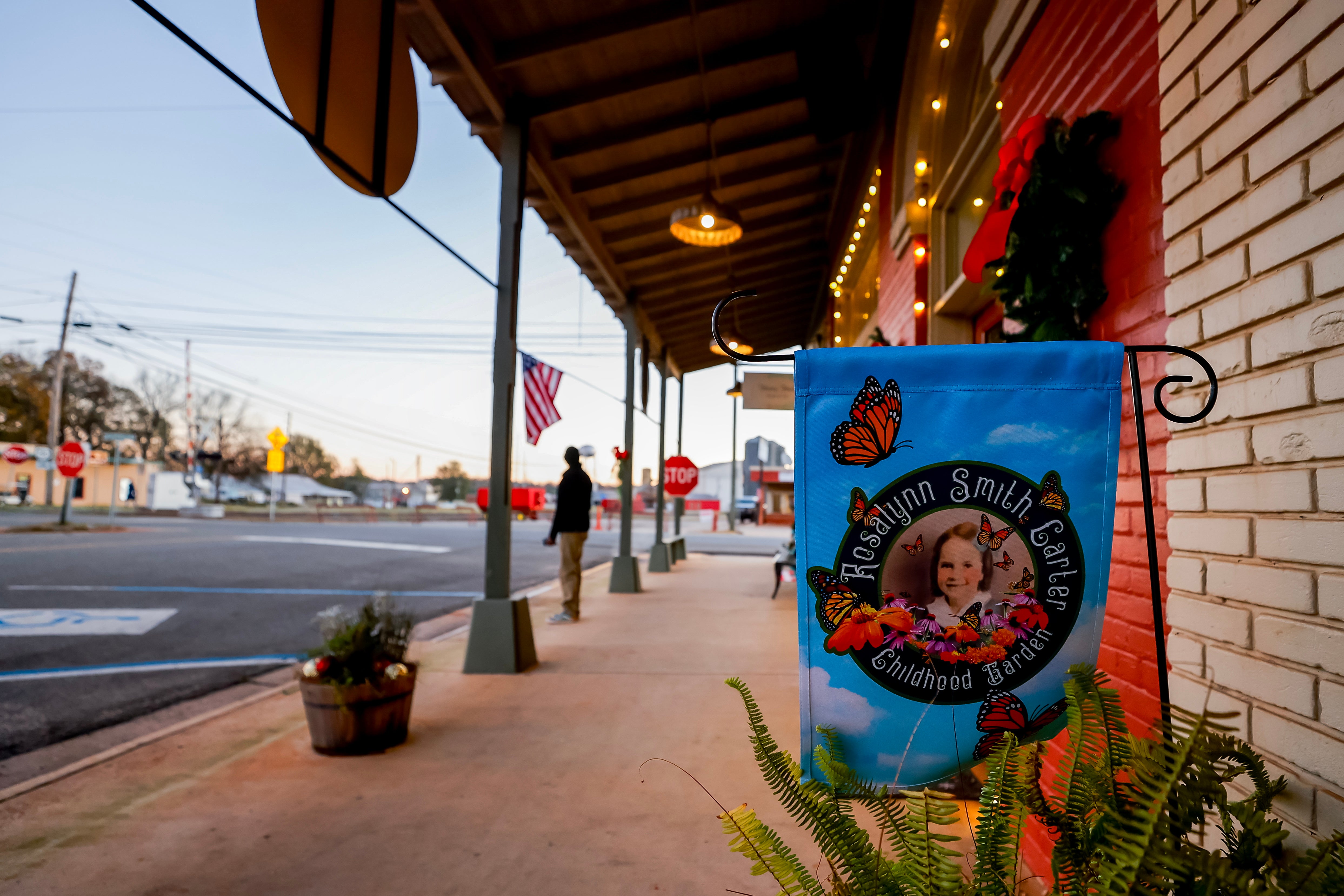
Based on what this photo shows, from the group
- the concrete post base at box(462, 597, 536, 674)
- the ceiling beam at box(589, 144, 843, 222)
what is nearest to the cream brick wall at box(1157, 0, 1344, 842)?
the concrete post base at box(462, 597, 536, 674)

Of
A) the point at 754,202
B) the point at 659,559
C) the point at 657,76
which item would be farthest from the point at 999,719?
the point at 659,559

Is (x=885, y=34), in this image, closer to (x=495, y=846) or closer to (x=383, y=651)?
(x=383, y=651)

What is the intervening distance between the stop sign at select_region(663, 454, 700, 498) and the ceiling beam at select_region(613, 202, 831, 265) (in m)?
5.01

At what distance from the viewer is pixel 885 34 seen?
213 inches

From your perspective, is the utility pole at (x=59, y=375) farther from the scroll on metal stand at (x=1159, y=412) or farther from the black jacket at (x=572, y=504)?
the scroll on metal stand at (x=1159, y=412)

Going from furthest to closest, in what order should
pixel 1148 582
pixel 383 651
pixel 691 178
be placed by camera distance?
pixel 691 178 < pixel 383 651 < pixel 1148 582

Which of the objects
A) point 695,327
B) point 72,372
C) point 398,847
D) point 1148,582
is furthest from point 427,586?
point 72,372

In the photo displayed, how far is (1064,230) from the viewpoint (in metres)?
2.10

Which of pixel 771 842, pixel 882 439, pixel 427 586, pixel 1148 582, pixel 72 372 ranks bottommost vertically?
pixel 427 586

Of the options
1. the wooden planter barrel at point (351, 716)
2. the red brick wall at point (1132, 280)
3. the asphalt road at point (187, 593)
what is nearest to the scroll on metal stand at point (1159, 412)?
the red brick wall at point (1132, 280)

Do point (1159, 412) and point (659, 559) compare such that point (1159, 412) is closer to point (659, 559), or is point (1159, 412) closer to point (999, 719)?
point (999, 719)

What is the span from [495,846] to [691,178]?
6395 mm

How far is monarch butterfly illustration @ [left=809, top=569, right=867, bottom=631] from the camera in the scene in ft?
4.04

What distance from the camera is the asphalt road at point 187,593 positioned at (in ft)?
14.6
